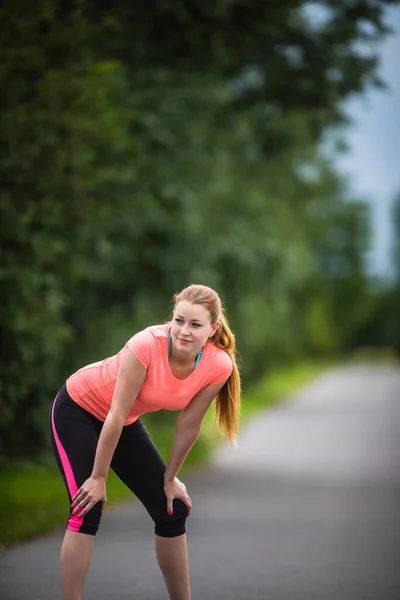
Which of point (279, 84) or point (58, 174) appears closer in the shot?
point (58, 174)

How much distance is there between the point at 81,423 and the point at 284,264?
13979mm

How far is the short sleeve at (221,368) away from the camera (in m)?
5.25

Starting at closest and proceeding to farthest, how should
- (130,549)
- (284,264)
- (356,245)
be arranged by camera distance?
(130,549)
(284,264)
(356,245)

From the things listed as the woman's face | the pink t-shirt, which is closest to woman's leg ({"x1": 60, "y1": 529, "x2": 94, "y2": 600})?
the pink t-shirt

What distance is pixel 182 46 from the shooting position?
10.6 meters

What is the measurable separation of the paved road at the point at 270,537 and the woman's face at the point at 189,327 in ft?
6.84

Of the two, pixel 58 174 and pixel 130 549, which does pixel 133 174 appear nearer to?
pixel 58 174

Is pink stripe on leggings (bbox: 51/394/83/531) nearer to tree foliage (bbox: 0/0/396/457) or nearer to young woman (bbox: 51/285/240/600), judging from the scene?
young woman (bbox: 51/285/240/600)

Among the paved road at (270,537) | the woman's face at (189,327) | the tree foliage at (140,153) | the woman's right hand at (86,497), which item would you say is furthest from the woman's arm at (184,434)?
the tree foliage at (140,153)

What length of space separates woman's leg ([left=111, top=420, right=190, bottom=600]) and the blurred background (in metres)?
0.99

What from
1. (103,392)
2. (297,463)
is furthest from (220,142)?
(103,392)

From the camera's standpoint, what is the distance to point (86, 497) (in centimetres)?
500

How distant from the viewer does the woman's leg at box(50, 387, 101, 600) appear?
Result: 16.6ft

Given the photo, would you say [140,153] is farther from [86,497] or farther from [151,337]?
[86,497]
